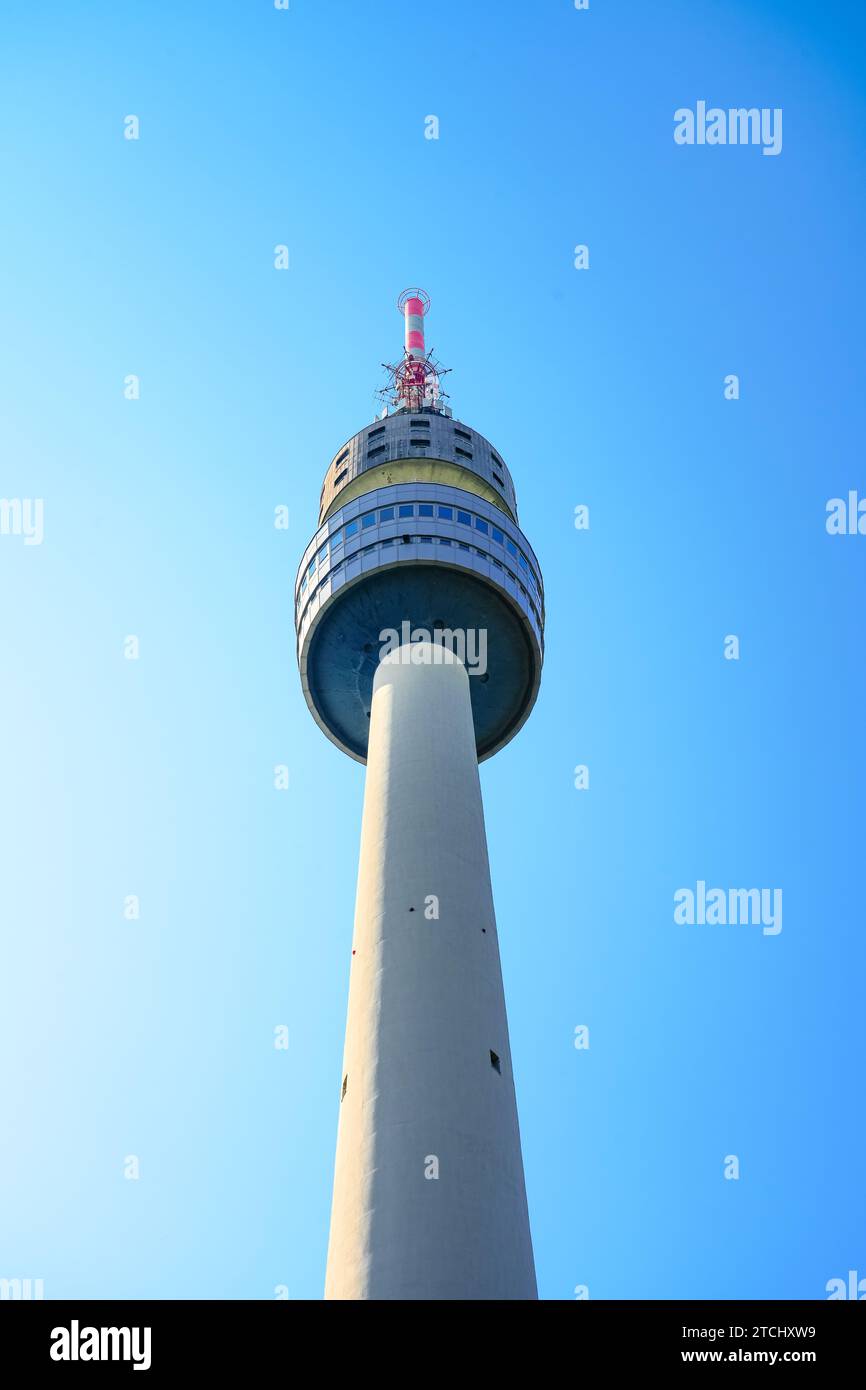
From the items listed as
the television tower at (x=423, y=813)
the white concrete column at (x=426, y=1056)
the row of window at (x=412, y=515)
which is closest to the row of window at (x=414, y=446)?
the television tower at (x=423, y=813)

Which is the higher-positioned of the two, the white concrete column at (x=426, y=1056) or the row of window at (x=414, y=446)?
the row of window at (x=414, y=446)

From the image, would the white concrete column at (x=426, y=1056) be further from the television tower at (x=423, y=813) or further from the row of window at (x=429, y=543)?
the row of window at (x=429, y=543)

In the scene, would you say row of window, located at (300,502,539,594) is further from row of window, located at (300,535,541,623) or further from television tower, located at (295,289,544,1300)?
row of window, located at (300,535,541,623)

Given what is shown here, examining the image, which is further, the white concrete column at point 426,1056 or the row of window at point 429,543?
Answer: the row of window at point 429,543

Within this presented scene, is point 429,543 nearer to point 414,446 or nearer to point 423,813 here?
point 414,446

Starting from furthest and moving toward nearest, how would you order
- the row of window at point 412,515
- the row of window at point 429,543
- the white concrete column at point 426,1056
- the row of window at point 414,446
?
the row of window at point 414,446 → the row of window at point 412,515 → the row of window at point 429,543 → the white concrete column at point 426,1056

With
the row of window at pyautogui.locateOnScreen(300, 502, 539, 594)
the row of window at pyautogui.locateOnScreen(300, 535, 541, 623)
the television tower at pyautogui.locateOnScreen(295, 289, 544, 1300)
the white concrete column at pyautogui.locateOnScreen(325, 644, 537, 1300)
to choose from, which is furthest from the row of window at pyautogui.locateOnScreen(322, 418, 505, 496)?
the white concrete column at pyautogui.locateOnScreen(325, 644, 537, 1300)
